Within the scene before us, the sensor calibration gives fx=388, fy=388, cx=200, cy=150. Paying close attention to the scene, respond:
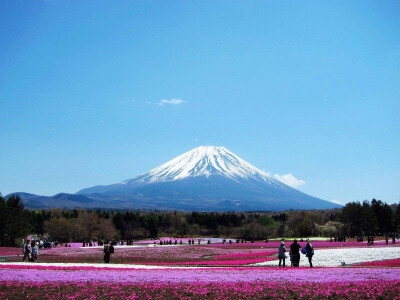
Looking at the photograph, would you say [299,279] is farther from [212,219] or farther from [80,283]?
[212,219]

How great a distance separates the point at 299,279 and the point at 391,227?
9715 centimetres

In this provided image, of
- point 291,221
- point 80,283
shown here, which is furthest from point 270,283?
point 291,221

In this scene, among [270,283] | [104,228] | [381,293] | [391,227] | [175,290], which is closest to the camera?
[381,293]

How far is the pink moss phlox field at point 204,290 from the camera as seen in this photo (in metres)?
14.8

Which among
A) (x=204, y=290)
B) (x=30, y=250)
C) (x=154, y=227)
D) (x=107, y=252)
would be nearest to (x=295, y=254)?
(x=204, y=290)

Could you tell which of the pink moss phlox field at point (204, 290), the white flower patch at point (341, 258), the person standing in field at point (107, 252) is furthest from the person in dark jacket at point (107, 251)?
the pink moss phlox field at point (204, 290)

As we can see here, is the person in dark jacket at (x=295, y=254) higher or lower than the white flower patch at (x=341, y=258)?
higher

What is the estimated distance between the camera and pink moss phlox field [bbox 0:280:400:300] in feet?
48.6

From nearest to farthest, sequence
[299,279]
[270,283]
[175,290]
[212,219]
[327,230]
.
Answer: [175,290] < [270,283] < [299,279] < [327,230] < [212,219]

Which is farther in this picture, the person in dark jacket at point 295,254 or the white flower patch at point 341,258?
the white flower patch at point 341,258

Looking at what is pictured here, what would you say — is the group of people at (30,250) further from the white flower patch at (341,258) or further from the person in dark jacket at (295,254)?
the person in dark jacket at (295,254)

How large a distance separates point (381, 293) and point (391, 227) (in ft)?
327

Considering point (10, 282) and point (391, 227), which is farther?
point (391, 227)

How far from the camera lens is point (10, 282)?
58.4 feet
